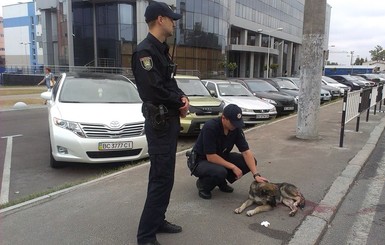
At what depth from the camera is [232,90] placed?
12.4m

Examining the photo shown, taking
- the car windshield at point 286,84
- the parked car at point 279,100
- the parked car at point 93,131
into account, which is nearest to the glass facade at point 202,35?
the car windshield at point 286,84

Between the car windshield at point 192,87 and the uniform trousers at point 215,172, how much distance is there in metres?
6.00

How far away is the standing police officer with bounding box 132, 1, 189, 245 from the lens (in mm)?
2844

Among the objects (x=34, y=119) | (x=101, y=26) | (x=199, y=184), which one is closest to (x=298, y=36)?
(x=101, y=26)

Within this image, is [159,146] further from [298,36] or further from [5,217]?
[298,36]

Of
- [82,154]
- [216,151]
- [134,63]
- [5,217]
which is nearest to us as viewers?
[134,63]

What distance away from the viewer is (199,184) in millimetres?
4453

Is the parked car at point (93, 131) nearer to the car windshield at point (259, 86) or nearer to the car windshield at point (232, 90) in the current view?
the car windshield at point (232, 90)

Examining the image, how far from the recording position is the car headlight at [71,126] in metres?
5.74

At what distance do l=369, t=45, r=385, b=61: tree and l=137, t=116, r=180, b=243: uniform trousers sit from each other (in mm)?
146262

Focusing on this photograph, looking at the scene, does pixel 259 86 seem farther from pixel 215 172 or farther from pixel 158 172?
pixel 158 172

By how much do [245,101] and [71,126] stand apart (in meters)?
6.59

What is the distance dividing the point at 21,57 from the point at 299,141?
3170 inches

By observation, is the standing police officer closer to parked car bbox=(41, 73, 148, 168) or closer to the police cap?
the police cap
